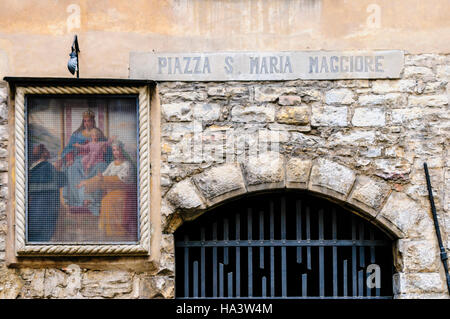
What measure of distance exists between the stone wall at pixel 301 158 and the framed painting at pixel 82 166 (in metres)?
0.16

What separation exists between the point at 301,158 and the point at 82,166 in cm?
168

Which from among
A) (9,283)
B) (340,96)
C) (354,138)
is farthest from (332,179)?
(9,283)

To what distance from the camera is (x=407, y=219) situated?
4.68m

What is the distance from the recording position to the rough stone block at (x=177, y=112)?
15.6 ft

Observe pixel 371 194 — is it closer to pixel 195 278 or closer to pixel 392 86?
pixel 392 86

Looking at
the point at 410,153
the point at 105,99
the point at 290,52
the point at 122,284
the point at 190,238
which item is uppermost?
the point at 290,52

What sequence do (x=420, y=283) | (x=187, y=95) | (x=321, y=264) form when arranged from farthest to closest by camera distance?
1. (x=321, y=264)
2. (x=187, y=95)
3. (x=420, y=283)

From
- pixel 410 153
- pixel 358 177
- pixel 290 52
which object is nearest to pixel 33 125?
pixel 290 52

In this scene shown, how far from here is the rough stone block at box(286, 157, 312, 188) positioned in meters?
4.68

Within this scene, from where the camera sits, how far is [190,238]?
16.1 ft

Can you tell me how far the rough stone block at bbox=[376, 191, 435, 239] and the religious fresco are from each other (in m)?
1.92

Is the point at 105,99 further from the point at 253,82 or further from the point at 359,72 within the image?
the point at 359,72

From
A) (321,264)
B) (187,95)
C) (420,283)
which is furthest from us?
(321,264)

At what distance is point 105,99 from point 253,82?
45.2 inches
